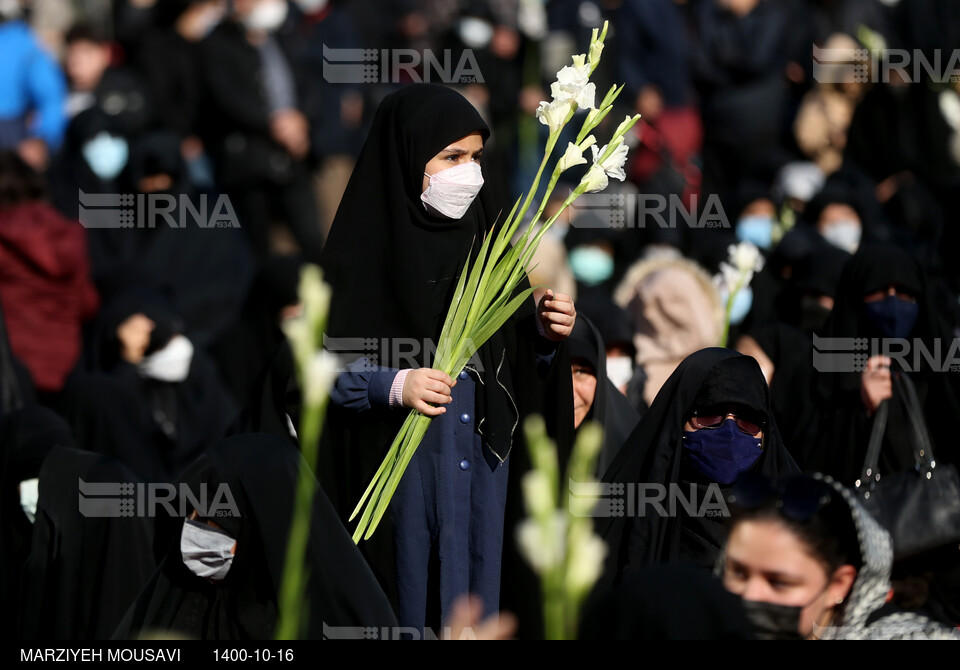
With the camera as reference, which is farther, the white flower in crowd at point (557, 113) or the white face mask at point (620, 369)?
the white face mask at point (620, 369)

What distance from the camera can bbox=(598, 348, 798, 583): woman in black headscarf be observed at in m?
4.82

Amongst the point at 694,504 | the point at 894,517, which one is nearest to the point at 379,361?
the point at 694,504

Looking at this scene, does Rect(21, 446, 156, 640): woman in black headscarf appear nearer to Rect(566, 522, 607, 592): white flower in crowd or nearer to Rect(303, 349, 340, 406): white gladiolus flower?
Rect(303, 349, 340, 406): white gladiolus flower

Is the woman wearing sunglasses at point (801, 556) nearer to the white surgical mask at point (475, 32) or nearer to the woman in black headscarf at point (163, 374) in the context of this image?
the woman in black headscarf at point (163, 374)

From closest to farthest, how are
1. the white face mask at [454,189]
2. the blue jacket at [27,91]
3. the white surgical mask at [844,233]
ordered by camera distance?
the white face mask at [454,189] < the white surgical mask at [844,233] < the blue jacket at [27,91]

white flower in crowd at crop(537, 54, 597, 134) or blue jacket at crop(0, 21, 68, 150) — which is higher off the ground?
blue jacket at crop(0, 21, 68, 150)

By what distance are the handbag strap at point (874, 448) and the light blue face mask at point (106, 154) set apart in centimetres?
577

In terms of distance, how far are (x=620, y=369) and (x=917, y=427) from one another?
65.1 inches

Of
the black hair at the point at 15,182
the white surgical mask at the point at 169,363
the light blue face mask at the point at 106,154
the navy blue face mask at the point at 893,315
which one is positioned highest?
the light blue face mask at the point at 106,154

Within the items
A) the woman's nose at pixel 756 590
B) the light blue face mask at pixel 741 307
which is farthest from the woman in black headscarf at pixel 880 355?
the woman's nose at pixel 756 590

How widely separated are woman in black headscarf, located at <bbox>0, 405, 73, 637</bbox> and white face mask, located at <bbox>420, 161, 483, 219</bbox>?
1988mm

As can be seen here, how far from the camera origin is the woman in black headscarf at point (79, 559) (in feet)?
18.2

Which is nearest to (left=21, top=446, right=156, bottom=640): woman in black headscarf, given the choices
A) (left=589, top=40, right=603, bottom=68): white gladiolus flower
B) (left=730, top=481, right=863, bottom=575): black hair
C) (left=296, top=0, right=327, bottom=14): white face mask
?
(left=589, top=40, right=603, bottom=68): white gladiolus flower

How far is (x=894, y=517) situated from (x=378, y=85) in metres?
7.08
